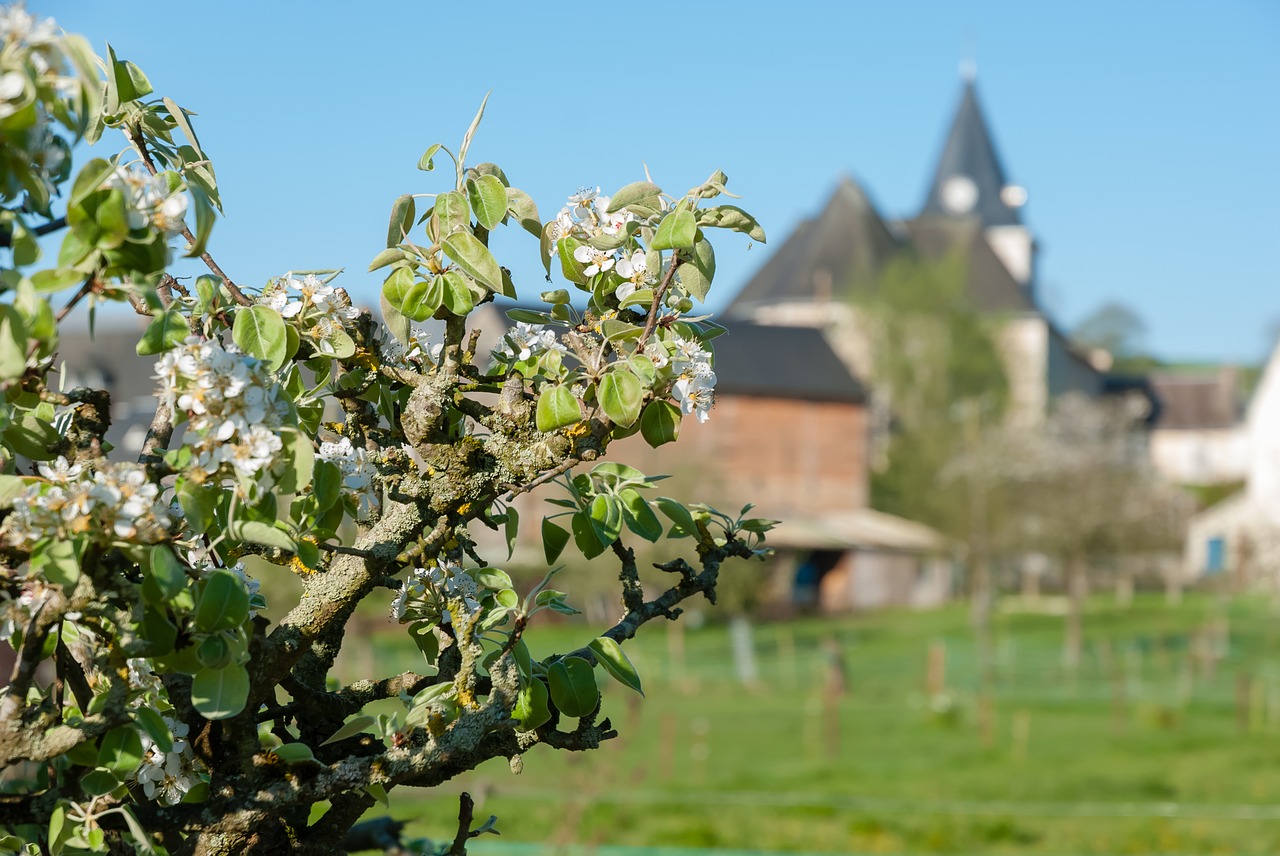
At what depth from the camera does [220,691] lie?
1595 millimetres

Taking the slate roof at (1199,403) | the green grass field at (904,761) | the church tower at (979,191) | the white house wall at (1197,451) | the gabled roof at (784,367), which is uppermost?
the church tower at (979,191)

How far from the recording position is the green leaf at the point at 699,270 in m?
1.83

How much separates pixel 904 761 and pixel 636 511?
1732 centimetres

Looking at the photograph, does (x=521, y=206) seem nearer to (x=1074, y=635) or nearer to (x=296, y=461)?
(x=296, y=461)

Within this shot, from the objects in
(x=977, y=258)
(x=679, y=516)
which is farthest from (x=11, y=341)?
(x=977, y=258)

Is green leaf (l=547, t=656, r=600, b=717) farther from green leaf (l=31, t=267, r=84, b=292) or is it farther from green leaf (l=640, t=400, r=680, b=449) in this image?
green leaf (l=31, t=267, r=84, b=292)

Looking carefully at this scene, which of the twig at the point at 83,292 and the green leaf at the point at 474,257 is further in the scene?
the green leaf at the point at 474,257

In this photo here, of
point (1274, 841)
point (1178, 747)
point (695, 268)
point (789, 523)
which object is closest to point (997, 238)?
point (789, 523)

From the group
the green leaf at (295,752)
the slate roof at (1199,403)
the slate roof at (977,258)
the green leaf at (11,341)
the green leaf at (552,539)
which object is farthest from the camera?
the slate roof at (1199,403)

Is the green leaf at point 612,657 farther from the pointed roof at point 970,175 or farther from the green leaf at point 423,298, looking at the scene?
the pointed roof at point 970,175

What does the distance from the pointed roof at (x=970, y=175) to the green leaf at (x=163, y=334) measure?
7307 centimetres

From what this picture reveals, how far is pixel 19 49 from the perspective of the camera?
4.11ft

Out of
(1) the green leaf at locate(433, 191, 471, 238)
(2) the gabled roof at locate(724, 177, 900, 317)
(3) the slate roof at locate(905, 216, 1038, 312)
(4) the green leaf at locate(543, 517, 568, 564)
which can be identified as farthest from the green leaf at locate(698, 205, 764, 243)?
(3) the slate roof at locate(905, 216, 1038, 312)

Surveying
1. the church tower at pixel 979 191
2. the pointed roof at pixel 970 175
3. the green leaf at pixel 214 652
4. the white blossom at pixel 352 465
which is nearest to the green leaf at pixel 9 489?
the green leaf at pixel 214 652
